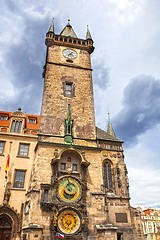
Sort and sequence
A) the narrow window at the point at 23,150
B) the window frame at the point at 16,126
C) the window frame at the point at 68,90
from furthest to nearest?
1. the window frame at the point at 68,90
2. the window frame at the point at 16,126
3. the narrow window at the point at 23,150

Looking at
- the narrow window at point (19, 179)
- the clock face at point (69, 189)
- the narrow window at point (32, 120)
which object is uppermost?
the narrow window at point (32, 120)

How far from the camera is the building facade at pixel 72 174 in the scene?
555 inches

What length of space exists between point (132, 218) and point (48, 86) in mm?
14478

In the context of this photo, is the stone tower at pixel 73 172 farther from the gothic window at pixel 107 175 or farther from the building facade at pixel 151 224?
the building facade at pixel 151 224

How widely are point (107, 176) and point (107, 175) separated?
0.30 feet

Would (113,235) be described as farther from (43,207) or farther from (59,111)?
(59,111)

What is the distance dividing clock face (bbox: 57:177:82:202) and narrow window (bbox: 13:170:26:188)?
142 inches

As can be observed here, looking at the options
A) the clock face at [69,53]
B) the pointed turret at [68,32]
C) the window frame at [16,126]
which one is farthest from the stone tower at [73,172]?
the pointed turret at [68,32]

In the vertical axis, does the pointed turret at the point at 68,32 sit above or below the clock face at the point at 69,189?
above

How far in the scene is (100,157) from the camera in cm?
1778

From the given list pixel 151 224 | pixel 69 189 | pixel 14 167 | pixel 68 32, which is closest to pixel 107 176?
pixel 69 189

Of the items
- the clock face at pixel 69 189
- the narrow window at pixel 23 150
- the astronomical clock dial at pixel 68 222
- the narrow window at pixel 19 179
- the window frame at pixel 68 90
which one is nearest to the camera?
the astronomical clock dial at pixel 68 222

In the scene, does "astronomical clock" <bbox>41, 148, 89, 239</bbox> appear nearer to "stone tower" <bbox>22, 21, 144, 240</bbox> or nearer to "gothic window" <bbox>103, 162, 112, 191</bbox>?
"stone tower" <bbox>22, 21, 144, 240</bbox>

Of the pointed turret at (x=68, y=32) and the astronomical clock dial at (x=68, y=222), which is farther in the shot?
the pointed turret at (x=68, y=32)
